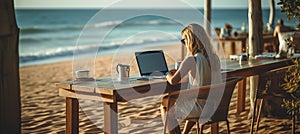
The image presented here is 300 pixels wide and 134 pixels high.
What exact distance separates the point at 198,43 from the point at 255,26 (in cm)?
204

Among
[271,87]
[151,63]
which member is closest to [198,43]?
[151,63]

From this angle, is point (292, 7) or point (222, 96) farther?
point (222, 96)

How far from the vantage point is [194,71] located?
4.24 metres

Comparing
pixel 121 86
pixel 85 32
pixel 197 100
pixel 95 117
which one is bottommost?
pixel 95 117

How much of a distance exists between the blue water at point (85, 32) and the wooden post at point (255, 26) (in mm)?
8620

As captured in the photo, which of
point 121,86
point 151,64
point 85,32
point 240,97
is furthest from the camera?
point 85,32

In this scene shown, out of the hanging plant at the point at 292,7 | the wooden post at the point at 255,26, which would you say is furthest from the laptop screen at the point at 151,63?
the wooden post at the point at 255,26

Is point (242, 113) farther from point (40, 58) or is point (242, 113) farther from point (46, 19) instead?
point (46, 19)

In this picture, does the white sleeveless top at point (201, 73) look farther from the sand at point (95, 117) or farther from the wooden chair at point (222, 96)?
the sand at point (95, 117)

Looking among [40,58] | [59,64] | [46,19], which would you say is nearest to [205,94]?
[59,64]

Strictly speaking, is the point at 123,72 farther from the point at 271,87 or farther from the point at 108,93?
the point at 271,87

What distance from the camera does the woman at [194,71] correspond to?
4.17 meters

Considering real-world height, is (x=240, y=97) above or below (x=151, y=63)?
below

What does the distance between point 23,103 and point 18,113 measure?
397cm
